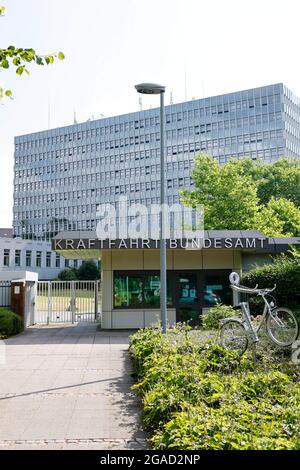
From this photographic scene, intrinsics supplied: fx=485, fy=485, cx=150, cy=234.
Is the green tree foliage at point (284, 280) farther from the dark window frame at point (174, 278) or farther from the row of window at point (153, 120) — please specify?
the row of window at point (153, 120)

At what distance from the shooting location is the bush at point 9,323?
17.3 metres

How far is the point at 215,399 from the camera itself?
5.84m

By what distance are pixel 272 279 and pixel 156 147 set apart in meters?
88.6

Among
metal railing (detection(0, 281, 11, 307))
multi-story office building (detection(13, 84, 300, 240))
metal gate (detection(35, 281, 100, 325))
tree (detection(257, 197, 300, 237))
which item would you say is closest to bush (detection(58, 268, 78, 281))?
A: multi-story office building (detection(13, 84, 300, 240))

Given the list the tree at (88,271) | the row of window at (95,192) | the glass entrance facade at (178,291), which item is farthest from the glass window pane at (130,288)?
the row of window at (95,192)

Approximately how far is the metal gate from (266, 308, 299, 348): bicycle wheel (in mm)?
14120

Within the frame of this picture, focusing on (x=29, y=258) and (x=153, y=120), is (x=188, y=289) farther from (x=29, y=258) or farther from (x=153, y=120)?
(x=153, y=120)

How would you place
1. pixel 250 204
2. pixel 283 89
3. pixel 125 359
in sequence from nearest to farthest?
pixel 125 359, pixel 250 204, pixel 283 89

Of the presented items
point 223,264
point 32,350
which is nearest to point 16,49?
point 32,350

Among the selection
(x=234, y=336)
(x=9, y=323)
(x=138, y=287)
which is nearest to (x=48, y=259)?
(x=138, y=287)

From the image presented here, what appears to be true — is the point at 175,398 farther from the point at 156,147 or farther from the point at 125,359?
the point at 156,147

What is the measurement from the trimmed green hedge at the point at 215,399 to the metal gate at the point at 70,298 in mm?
14101

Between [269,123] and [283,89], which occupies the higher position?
[283,89]

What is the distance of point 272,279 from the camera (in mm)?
17266
